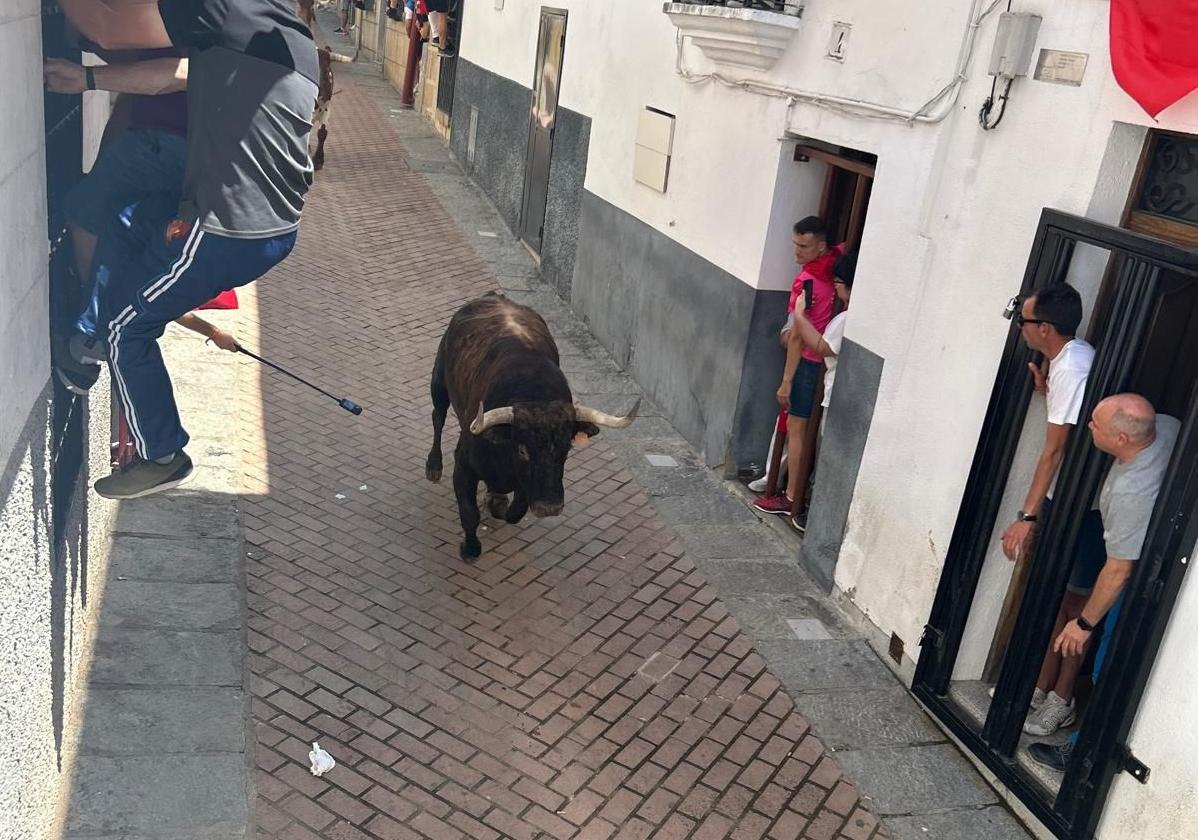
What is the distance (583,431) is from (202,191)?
344 centimetres

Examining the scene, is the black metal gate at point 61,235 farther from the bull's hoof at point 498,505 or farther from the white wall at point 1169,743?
the white wall at point 1169,743

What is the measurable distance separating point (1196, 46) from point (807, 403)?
152 inches

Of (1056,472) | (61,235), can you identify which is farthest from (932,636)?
(61,235)

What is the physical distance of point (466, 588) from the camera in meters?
7.25

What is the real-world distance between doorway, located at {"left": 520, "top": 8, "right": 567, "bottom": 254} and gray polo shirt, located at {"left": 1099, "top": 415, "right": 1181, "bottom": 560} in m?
9.80

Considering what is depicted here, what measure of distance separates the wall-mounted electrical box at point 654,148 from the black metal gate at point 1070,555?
5034 mm

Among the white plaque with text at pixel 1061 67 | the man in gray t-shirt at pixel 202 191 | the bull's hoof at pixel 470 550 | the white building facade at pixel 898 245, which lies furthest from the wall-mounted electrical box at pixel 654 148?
the man in gray t-shirt at pixel 202 191

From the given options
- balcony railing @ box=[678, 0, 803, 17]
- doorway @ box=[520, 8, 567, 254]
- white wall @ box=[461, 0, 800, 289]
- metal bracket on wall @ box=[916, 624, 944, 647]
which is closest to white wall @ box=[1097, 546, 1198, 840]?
metal bracket on wall @ box=[916, 624, 944, 647]

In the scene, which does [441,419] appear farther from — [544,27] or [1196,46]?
[544,27]

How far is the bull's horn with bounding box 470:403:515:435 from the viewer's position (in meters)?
6.78

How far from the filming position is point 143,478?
15.2 ft

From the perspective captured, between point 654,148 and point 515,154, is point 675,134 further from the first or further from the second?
point 515,154

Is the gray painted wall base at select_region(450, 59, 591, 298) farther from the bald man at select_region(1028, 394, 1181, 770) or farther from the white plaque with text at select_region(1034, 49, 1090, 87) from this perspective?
the bald man at select_region(1028, 394, 1181, 770)

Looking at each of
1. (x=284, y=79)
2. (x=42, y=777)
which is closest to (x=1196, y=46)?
(x=284, y=79)
